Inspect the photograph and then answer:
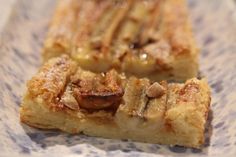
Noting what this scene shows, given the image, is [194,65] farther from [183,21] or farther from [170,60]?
[183,21]

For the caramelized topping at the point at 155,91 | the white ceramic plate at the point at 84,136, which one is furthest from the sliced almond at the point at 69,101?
the caramelized topping at the point at 155,91

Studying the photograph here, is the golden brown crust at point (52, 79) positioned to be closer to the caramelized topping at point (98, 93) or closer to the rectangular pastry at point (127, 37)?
the caramelized topping at point (98, 93)

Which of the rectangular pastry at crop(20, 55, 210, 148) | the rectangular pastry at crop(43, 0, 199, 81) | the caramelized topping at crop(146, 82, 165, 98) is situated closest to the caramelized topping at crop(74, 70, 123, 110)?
the rectangular pastry at crop(20, 55, 210, 148)

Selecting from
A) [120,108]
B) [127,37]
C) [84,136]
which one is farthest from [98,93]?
[127,37]

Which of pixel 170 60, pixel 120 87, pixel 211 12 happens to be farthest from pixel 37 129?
pixel 211 12

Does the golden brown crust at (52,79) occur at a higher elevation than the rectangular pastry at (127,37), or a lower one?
lower

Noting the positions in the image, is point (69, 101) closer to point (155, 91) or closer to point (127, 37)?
point (155, 91)

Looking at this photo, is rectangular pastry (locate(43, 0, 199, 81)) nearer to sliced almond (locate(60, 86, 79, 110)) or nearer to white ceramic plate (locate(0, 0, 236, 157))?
white ceramic plate (locate(0, 0, 236, 157))
